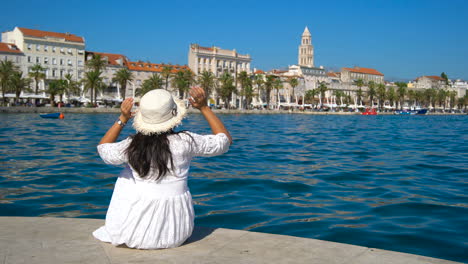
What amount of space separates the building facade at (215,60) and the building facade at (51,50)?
100.0 feet

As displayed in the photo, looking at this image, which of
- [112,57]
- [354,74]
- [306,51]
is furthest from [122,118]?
[354,74]

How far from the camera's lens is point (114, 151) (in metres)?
4.64

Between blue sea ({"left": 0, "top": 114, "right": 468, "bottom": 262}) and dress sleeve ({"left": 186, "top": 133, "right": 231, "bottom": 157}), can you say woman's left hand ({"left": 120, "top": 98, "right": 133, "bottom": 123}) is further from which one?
blue sea ({"left": 0, "top": 114, "right": 468, "bottom": 262})

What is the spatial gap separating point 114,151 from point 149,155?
0.35 meters

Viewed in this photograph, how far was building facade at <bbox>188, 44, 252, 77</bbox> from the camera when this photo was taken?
12238cm

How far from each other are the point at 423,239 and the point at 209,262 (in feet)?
13.4

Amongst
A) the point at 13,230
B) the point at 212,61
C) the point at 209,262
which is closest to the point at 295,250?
the point at 209,262

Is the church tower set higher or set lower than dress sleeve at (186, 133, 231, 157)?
higher

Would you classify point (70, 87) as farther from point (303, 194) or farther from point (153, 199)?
point (153, 199)

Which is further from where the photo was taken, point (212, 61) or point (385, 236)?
point (212, 61)

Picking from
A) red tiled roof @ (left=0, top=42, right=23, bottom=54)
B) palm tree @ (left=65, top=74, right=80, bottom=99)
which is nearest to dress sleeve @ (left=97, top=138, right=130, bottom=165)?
palm tree @ (left=65, top=74, right=80, bottom=99)

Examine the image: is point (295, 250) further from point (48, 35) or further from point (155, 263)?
point (48, 35)

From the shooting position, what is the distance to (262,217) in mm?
8211

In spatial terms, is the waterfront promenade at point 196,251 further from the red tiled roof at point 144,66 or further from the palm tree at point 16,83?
the red tiled roof at point 144,66
